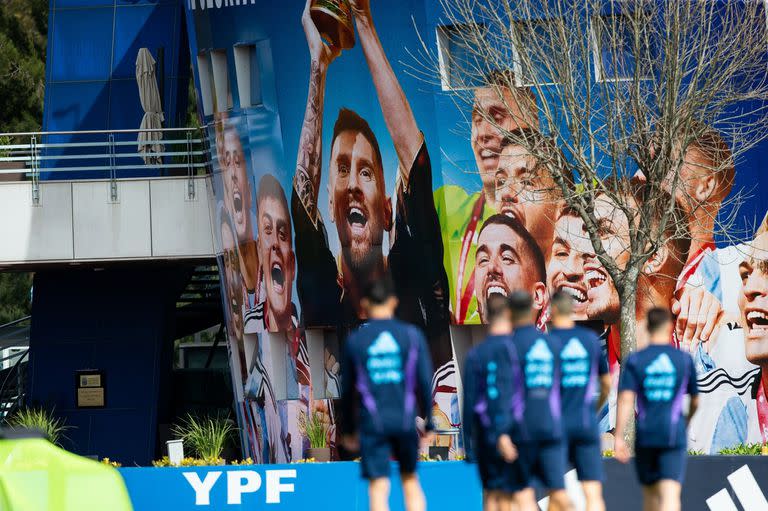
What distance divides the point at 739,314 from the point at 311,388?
6953 millimetres

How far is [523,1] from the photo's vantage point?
58.9 feet

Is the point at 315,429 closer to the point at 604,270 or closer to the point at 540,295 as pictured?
the point at 540,295

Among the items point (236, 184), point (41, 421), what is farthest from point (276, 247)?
point (41, 421)

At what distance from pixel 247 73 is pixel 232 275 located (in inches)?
158

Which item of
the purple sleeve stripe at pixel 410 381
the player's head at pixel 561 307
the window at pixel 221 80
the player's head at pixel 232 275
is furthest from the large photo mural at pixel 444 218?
the purple sleeve stripe at pixel 410 381

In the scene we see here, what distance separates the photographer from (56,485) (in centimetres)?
858

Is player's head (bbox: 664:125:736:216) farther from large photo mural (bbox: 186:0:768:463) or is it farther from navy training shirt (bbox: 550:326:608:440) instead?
navy training shirt (bbox: 550:326:608:440)

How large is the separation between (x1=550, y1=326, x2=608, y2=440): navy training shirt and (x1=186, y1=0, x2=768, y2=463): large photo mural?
29.0 feet

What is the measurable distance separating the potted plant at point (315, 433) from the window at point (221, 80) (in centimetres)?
571

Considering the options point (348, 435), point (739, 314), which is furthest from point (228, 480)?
point (739, 314)

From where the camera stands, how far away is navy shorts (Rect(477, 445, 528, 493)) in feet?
31.8

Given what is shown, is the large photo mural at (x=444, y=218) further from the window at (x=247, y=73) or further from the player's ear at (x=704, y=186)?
the window at (x=247, y=73)

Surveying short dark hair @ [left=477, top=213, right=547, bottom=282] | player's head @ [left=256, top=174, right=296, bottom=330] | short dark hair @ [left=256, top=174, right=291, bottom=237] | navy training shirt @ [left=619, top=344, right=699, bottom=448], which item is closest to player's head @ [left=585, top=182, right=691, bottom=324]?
short dark hair @ [left=477, top=213, right=547, bottom=282]

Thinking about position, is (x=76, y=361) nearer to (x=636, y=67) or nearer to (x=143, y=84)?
(x=143, y=84)
